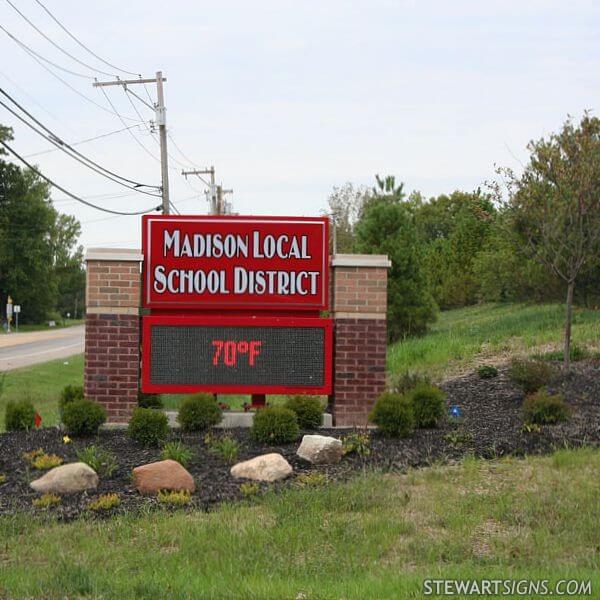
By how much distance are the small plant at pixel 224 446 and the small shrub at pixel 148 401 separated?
1.88m

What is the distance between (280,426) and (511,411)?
4.13 m

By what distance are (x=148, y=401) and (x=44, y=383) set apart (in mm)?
16409

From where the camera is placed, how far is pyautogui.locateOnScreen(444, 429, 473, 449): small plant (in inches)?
351

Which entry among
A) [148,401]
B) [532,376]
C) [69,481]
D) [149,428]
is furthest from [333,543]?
[532,376]

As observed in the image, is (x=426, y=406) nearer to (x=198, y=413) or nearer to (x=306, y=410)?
(x=306, y=410)

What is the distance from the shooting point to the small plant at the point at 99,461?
804 cm

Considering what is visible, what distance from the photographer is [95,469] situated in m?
8.09

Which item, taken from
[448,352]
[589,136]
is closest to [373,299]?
[589,136]

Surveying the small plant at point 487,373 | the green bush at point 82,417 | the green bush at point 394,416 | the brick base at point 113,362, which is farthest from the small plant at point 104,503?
the small plant at point 487,373

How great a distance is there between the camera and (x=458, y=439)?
29.8ft

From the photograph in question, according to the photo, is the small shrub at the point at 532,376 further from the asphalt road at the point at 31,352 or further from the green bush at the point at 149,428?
the asphalt road at the point at 31,352

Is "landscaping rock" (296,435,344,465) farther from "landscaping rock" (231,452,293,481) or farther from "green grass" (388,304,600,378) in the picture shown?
"green grass" (388,304,600,378)

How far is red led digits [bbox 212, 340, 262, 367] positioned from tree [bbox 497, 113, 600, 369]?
637 cm

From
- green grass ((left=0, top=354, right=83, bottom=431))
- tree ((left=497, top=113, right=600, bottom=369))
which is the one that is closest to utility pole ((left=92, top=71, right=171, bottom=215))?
green grass ((left=0, top=354, right=83, bottom=431))
